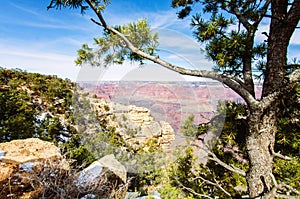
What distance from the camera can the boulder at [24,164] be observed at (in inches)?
69.2

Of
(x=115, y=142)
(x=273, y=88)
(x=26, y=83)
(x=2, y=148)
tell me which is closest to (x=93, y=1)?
(x=273, y=88)

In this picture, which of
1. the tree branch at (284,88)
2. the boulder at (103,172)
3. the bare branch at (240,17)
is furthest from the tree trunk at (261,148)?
the boulder at (103,172)

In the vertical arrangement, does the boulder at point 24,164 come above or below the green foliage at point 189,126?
below

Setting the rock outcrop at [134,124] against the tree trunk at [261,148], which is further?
the rock outcrop at [134,124]

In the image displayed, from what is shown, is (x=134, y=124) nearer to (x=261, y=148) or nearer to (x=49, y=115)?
(x=49, y=115)

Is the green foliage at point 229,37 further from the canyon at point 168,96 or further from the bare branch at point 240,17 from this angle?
the canyon at point 168,96

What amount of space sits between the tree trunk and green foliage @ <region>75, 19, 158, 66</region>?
0.74 m

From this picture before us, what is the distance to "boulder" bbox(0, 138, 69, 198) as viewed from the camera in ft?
5.77

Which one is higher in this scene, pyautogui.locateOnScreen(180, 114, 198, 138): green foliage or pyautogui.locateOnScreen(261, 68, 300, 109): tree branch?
pyautogui.locateOnScreen(261, 68, 300, 109): tree branch

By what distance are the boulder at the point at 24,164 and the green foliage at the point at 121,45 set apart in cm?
126

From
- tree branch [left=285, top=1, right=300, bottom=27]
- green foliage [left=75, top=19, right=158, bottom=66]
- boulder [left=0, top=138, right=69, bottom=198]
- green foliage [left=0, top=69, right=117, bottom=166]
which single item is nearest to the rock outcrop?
green foliage [left=0, top=69, right=117, bottom=166]

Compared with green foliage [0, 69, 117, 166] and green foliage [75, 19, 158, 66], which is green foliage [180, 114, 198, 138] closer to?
green foliage [75, 19, 158, 66]

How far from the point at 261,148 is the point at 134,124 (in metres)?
2.06

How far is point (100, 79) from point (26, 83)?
2784 mm
